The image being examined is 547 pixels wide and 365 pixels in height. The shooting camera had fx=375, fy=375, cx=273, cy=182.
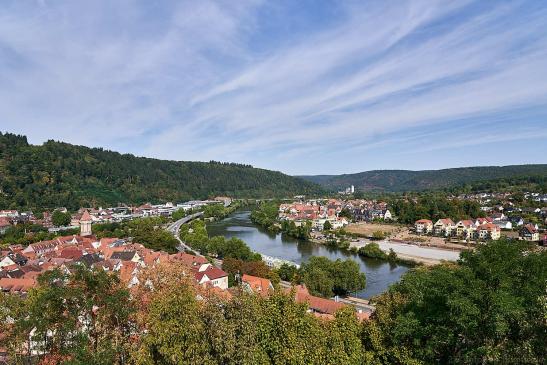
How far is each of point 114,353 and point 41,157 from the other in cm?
7869

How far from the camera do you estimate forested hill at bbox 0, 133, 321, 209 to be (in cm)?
6462

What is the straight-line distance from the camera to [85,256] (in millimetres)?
25281

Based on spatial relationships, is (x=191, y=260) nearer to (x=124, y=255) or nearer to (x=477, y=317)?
(x=124, y=255)

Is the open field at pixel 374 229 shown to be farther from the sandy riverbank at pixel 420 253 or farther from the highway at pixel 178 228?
the highway at pixel 178 228

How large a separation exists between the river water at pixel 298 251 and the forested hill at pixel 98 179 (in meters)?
31.2

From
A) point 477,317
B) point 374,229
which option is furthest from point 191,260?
point 374,229

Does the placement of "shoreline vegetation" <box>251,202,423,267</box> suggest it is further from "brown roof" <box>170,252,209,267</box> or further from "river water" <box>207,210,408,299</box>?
"brown roof" <box>170,252,209,267</box>

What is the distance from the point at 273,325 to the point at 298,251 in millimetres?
30824

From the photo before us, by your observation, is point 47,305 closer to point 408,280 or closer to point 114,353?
point 114,353

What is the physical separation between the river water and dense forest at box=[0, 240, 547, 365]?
1342 centimetres

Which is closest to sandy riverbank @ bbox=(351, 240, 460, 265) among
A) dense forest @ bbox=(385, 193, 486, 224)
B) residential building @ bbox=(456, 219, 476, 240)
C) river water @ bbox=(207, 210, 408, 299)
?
river water @ bbox=(207, 210, 408, 299)

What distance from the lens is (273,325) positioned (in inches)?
294

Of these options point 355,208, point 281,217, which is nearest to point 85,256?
point 281,217

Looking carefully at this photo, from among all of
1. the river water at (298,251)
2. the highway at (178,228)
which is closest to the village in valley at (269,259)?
the highway at (178,228)
